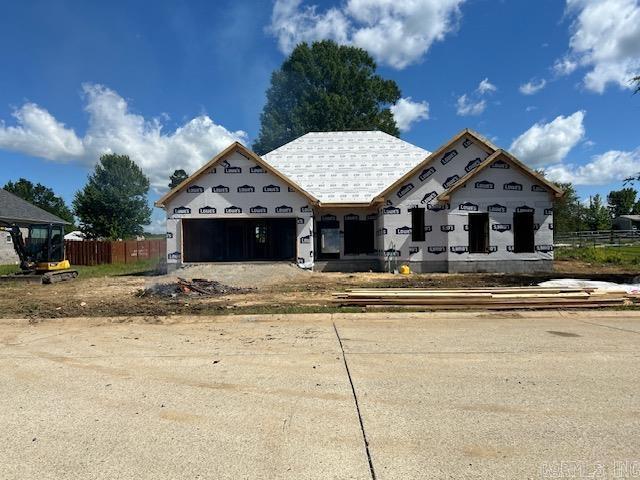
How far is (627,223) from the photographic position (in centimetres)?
7625

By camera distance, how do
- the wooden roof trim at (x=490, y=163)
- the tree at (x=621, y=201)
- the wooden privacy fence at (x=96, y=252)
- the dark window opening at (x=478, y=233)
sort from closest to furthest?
the wooden roof trim at (x=490, y=163)
the dark window opening at (x=478, y=233)
the wooden privacy fence at (x=96, y=252)
the tree at (x=621, y=201)

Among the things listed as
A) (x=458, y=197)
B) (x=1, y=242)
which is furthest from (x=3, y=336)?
(x=1, y=242)

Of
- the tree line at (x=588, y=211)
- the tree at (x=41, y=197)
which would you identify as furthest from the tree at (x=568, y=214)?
the tree at (x=41, y=197)

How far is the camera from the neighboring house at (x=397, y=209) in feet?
61.3

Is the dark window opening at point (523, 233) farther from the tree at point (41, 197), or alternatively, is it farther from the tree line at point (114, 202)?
the tree at point (41, 197)

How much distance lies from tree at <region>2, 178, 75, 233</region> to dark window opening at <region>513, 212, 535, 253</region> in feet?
256

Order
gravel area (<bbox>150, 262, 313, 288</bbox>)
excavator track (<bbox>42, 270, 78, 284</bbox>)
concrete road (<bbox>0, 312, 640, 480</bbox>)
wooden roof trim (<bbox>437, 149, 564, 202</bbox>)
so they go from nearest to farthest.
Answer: concrete road (<bbox>0, 312, 640, 480</bbox>) < gravel area (<bbox>150, 262, 313, 288</bbox>) < excavator track (<bbox>42, 270, 78, 284</bbox>) < wooden roof trim (<bbox>437, 149, 564, 202</bbox>)

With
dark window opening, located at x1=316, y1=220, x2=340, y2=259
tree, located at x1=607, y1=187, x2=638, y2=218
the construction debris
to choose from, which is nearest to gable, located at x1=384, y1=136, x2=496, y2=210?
dark window opening, located at x1=316, y1=220, x2=340, y2=259

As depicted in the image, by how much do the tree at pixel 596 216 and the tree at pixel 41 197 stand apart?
90139mm

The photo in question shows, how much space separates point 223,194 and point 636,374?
17.5 m

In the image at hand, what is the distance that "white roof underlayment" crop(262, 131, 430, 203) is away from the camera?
21641mm

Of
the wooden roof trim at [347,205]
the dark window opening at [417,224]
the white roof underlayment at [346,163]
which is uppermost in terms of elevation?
the white roof underlayment at [346,163]

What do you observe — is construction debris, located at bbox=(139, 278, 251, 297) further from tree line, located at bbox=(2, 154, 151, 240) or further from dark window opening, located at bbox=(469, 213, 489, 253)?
tree line, located at bbox=(2, 154, 151, 240)

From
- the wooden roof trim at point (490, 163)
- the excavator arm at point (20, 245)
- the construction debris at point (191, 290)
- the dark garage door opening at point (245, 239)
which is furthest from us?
the dark garage door opening at point (245, 239)
